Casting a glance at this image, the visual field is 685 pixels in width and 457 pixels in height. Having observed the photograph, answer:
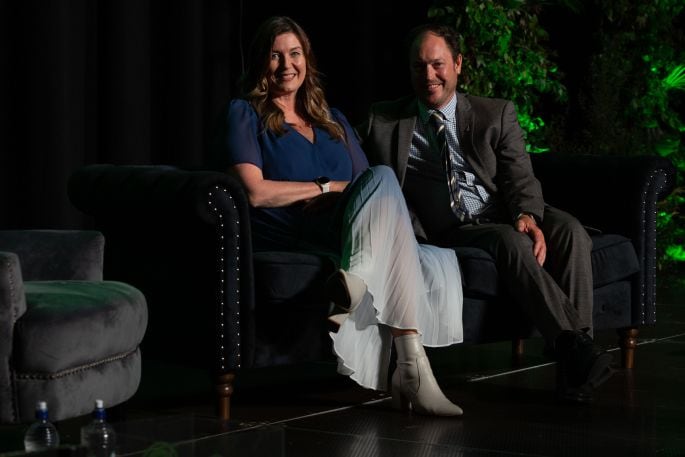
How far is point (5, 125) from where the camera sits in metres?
4.47

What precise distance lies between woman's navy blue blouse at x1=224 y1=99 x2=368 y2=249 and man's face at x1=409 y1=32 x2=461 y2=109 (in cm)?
50

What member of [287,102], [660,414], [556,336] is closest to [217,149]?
[287,102]

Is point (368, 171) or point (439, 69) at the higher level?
point (439, 69)

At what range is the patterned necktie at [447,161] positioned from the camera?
12.7 feet

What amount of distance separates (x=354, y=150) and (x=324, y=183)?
0.79ft

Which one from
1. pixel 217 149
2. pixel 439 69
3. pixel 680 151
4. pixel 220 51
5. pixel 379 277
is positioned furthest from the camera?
pixel 680 151

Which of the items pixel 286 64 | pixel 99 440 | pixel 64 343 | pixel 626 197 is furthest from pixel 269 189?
pixel 99 440

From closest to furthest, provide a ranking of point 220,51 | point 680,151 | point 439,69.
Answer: point 439,69, point 220,51, point 680,151

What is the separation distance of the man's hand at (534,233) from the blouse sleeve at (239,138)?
838mm

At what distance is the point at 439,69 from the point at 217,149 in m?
0.81

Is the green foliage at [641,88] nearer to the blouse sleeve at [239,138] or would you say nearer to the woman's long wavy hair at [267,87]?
the woman's long wavy hair at [267,87]

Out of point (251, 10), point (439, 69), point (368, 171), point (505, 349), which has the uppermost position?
point (251, 10)

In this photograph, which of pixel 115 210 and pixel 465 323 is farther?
pixel 465 323

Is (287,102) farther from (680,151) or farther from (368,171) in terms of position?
(680,151)
